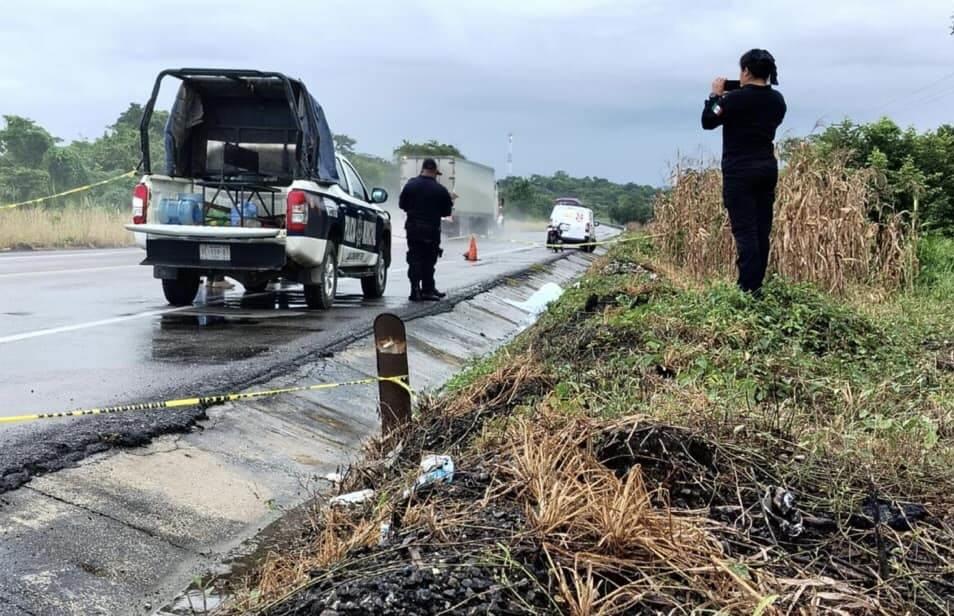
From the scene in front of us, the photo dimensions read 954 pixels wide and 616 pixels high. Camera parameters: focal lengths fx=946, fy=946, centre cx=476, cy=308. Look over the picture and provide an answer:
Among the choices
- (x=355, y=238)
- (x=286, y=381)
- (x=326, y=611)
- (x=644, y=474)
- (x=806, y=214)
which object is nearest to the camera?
(x=326, y=611)

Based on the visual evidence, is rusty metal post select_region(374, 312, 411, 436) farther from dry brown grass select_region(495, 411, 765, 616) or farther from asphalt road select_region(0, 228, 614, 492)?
dry brown grass select_region(495, 411, 765, 616)

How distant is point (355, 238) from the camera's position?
39.4ft

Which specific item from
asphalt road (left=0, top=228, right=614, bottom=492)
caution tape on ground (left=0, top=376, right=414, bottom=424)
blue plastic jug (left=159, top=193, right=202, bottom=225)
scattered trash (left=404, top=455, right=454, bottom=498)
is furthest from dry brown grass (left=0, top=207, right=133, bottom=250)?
scattered trash (left=404, top=455, right=454, bottom=498)

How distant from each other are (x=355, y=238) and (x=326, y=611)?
31.6 feet

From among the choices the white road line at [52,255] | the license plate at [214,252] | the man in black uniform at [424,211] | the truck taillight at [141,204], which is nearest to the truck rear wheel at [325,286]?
the license plate at [214,252]

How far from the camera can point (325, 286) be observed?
1109cm

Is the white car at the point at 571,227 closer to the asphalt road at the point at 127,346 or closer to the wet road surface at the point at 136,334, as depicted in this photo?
the wet road surface at the point at 136,334

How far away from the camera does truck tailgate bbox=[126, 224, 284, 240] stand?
32.8 ft

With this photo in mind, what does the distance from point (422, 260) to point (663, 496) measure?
9.39m

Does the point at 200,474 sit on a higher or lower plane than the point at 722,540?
lower

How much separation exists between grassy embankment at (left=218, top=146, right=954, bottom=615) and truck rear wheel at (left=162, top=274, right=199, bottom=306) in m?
6.24

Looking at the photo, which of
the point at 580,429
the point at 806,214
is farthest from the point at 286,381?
the point at 806,214

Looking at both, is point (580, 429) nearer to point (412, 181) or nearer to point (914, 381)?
point (914, 381)

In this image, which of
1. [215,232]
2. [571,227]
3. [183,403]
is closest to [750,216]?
[183,403]
